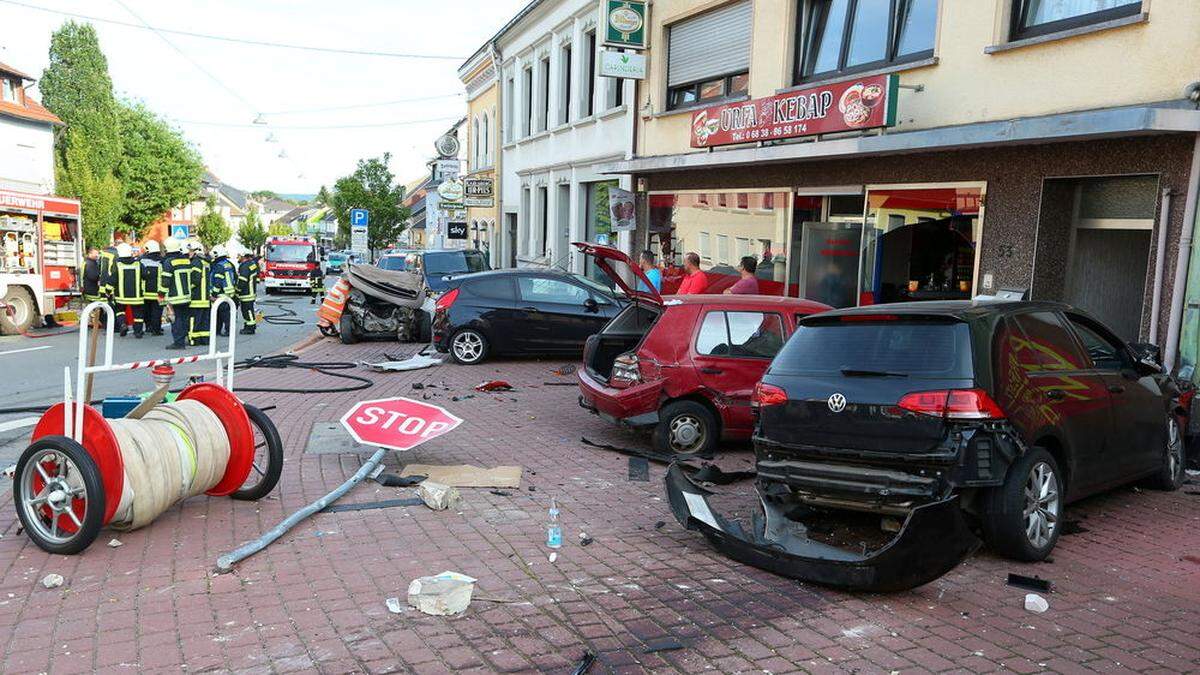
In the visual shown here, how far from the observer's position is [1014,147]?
389 inches

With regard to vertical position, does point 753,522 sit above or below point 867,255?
below

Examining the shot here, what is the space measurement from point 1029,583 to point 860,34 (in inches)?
393

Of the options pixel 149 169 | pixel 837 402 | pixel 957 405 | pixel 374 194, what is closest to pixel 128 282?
pixel 837 402

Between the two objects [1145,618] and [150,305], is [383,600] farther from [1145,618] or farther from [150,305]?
[150,305]

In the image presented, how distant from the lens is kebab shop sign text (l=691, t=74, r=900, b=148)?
36.1ft

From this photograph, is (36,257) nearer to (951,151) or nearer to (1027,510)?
(951,151)

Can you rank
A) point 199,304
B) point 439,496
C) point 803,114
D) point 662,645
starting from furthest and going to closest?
point 199,304 < point 803,114 < point 439,496 < point 662,645

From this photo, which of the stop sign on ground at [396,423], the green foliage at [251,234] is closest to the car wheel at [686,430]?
the stop sign on ground at [396,423]

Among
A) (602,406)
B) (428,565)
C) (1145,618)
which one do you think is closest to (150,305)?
(602,406)

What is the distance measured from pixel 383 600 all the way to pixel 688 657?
1.63m

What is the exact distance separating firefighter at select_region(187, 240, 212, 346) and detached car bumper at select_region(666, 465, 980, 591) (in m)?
13.2

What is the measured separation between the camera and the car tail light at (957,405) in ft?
15.6

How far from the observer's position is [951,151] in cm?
1068

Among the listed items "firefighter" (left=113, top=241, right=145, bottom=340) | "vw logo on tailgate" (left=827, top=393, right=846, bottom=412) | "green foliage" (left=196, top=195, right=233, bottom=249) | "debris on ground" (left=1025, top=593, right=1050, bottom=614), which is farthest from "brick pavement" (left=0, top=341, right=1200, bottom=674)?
"green foliage" (left=196, top=195, right=233, bottom=249)
